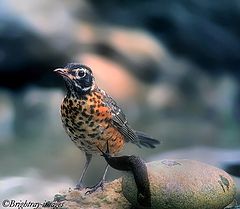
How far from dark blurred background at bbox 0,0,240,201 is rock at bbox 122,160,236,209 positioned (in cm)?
248

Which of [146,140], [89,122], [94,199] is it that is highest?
[146,140]

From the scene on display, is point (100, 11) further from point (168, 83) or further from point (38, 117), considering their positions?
point (38, 117)

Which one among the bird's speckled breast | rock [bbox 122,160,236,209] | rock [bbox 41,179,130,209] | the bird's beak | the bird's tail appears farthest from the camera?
the bird's tail

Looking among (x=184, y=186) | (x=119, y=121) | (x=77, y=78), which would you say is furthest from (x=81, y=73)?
(x=184, y=186)

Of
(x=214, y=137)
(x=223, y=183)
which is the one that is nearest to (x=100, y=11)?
(x=214, y=137)

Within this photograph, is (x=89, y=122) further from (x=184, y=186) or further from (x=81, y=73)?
(x=184, y=186)

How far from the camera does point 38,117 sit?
5.49 meters

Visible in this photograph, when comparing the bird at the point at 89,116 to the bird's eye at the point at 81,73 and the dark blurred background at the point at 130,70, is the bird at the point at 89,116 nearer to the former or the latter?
the bird's eye at the point at 81,73

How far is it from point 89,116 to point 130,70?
3.87 meters

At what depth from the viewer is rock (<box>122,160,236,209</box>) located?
80.5 inches

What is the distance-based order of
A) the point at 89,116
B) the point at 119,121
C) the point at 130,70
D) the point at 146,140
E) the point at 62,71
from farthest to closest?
the point at 130,70 → the point at 146,140 → the point at 119,121 → the point at 89,116 → the point at 62,71

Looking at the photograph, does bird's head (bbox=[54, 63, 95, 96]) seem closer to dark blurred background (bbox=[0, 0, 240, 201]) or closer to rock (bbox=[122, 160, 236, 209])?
rock (bbox=[122, 160, 236, 209])

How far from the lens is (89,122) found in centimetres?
197

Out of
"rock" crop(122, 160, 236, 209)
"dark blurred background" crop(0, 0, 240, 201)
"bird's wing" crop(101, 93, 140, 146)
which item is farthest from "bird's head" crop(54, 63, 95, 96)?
"dark blurred background" crop(0, 0, 240, 201)
